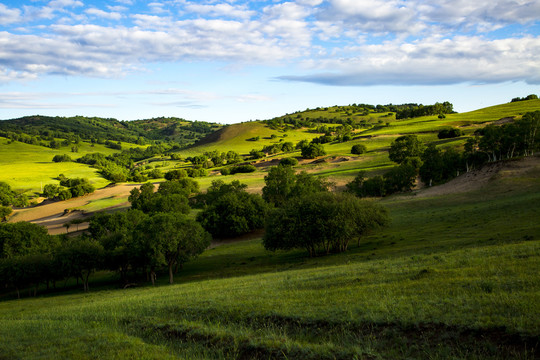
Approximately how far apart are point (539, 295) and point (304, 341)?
7.71 meters

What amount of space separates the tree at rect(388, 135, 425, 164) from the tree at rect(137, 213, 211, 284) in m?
71.0

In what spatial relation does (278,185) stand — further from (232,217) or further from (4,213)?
(4,213)

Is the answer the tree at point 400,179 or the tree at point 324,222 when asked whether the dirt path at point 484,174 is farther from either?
the tree at point 324,222

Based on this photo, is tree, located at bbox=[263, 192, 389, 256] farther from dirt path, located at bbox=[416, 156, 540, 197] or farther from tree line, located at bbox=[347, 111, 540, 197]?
tree line, located at bbox=[347, 111, 540, 197]

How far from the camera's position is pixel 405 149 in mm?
101188

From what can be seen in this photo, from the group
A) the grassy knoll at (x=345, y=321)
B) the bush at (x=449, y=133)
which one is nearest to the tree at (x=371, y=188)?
the bush at (x=449, y=133)

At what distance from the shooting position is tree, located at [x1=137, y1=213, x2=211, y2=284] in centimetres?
4194

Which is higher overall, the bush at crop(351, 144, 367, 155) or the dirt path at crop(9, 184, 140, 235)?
the bush at crop(351, 144, 367, 155)

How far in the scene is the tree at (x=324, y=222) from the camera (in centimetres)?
4004

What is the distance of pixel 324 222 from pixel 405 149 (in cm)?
6950

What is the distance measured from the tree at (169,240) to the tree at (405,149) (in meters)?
71.0

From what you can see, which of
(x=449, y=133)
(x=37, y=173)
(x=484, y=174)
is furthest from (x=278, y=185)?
(x=37, y=173)

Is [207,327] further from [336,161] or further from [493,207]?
[336,161]

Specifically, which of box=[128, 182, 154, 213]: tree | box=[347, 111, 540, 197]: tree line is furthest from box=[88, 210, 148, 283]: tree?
box=[347, 111, 540, 197]: tree line
